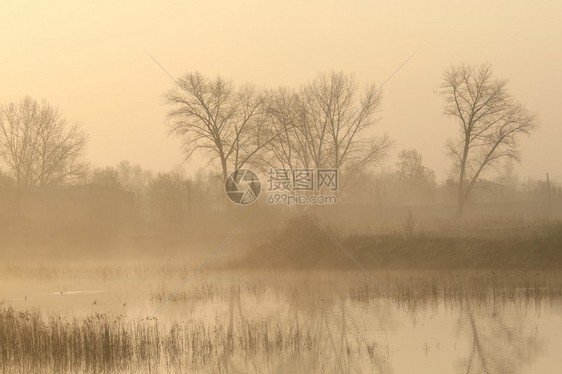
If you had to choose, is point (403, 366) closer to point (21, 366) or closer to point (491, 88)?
point (21, 366)

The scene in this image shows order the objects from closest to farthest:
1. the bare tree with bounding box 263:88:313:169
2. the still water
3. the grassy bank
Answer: the still water < the grassy bank < the bare tree with bounding box 263:88:313:169

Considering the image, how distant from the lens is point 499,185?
110438 mm

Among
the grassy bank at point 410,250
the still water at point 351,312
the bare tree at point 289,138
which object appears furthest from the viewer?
the bare tree at point 289,138

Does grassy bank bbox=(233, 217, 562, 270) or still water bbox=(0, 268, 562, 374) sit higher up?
grassy bank bbox=(233, 217, 562, 270)

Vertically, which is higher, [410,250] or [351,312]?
[410,250]

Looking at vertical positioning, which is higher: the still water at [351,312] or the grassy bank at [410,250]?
the grassy bank at [410,250]

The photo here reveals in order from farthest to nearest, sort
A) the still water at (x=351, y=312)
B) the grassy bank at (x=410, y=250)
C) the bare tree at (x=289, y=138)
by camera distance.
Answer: the bare tree at (x=289, y=138) → the grassy bank at (x=410, y=250) → the still water at (x=351, y=312)

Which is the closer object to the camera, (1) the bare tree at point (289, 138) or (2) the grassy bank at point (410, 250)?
(2) the grassy bank at point (410, 250)

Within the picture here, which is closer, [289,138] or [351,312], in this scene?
[351,312]

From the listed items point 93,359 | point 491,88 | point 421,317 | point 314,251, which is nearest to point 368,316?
point 421,317

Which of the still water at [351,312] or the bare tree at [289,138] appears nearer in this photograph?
the still water at [351,312]

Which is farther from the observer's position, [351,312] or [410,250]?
[410,250]

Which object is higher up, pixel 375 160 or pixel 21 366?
pixel 375 160

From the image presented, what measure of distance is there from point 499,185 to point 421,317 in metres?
89.7
